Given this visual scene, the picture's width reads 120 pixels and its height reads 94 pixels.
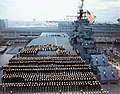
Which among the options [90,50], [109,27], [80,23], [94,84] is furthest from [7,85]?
[109,27]

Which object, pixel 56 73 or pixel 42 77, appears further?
pixel 56 73

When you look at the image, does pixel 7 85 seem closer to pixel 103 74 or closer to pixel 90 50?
pixel 103 74

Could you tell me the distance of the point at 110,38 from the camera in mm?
126000

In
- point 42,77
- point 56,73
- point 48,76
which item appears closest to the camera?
point 42,77

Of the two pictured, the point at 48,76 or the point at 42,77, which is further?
the point at 48,76

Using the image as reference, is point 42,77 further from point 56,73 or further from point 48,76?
point 56,73

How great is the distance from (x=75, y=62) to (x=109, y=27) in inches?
3709

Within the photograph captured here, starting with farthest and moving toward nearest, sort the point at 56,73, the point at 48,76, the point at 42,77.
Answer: the point at 56,73, the point at 48,76, the point at 42,77

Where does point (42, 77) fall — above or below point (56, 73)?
above

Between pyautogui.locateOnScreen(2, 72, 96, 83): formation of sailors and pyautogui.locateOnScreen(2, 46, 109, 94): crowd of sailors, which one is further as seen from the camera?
pyautogui.locateOnScreen(2, 72, 96, 83): formation of sailors

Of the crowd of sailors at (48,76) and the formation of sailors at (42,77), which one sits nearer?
the crowd of sailors at (48,76)

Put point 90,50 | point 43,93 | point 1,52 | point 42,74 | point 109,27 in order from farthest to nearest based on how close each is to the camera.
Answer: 1. point 109,27
2. point 1,52
3. point 90,50
4. point 42,74
5. point 43,93

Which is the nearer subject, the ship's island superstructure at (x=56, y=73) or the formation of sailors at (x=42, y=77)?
the ship's island superstructure at (x=56, y=73)

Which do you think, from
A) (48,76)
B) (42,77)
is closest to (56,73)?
(48,76)
